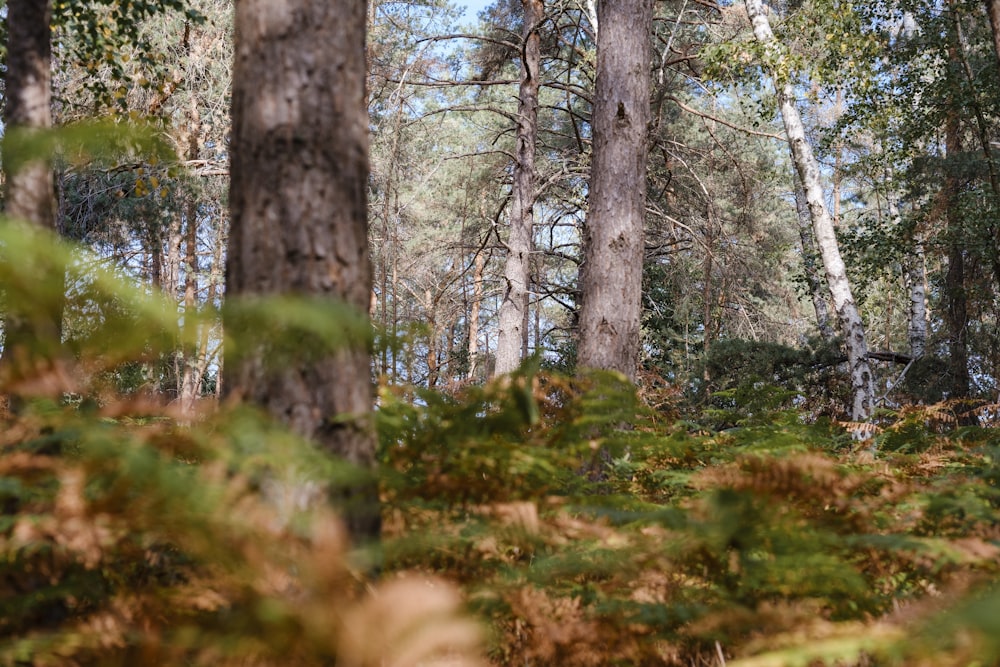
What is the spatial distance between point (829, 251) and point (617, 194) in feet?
17.4

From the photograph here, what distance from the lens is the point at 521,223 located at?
11367 mm

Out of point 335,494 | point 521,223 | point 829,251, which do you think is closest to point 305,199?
point 335,494

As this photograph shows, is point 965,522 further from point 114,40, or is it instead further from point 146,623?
point 114,40

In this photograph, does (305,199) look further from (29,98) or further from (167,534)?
(29,98)

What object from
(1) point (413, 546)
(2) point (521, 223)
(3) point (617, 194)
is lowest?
(1) point (413, 546)

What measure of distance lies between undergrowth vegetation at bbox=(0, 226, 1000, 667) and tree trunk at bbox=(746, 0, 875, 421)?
23.7 ft

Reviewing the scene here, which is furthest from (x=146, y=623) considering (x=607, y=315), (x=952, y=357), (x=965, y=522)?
(x=952, y=357)

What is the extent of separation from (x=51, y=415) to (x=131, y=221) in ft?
55.8

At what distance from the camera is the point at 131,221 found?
1675cm

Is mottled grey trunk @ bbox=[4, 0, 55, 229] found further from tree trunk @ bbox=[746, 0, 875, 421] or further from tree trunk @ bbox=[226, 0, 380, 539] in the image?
tree trunk @ bbox=[746, 0, 875, 421]

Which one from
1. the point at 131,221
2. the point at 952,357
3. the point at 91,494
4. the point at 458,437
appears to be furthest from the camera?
the point at 131,221

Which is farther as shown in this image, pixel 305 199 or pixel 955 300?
pixel 955 300

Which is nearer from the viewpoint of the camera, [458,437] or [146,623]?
[146,623]

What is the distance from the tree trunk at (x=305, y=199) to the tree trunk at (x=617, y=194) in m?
3.58
